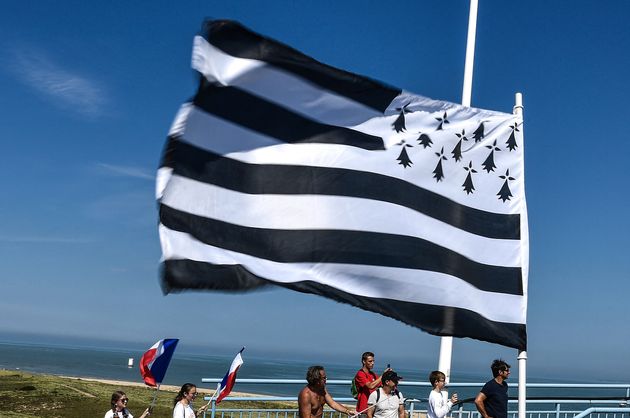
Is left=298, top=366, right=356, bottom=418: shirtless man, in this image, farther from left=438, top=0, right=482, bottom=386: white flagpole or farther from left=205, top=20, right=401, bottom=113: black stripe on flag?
left=205, top=20, right=401, bottom=113: black stripe on flag

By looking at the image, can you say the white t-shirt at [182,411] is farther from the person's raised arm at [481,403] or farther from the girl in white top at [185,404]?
the person's raised arm at [481,403]

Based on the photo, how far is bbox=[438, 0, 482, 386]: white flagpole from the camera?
6883 mm

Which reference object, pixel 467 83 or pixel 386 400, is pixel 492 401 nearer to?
pixel 386 400

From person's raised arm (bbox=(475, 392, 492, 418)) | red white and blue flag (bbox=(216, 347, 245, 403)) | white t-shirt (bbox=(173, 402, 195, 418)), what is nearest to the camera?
person's raised arm (bbox=(475, 392, 492, 418))

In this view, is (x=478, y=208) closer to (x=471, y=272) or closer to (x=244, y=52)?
(x=471, y=272)

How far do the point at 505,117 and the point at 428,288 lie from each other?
154 cm

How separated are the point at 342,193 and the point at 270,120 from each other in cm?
75

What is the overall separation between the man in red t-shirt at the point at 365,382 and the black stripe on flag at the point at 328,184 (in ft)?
12.6

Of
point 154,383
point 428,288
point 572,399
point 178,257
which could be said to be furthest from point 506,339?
point 572,399

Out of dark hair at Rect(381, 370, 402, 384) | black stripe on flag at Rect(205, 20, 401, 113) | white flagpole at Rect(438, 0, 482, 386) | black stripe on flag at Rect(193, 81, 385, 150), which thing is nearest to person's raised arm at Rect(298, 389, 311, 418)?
white flagpole at Rect(438, 0, 482, 386)

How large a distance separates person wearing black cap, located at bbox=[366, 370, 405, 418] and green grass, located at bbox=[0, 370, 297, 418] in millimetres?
10701

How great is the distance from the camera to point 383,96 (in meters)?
6.31

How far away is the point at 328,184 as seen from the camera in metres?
6.09

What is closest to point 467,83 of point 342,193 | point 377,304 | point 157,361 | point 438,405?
point 342,193
